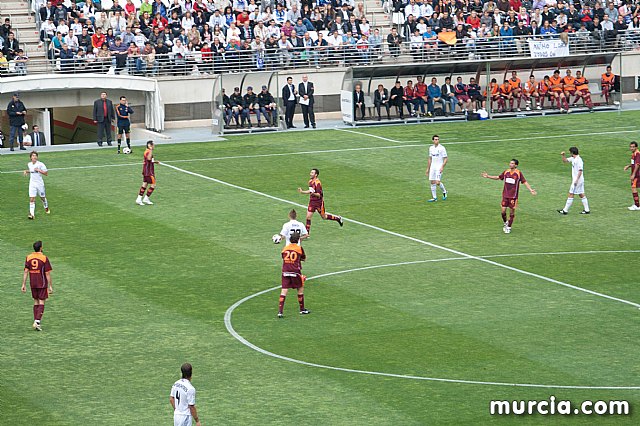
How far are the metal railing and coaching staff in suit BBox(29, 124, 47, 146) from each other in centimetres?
264

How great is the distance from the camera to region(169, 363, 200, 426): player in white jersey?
16812mm

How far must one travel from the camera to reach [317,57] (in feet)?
188

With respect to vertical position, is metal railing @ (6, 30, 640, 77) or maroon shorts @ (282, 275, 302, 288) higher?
metal railing @ (6, 30, 640, 77)

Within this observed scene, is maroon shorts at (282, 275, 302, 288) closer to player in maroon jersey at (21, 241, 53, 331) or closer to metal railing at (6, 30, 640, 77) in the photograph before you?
player in maroon jersey at (21, 241, 53, 331)

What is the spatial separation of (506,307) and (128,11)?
35682 millimetres

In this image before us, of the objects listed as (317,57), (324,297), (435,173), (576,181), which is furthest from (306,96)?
(324,297)

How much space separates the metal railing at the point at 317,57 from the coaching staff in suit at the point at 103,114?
3561 mm

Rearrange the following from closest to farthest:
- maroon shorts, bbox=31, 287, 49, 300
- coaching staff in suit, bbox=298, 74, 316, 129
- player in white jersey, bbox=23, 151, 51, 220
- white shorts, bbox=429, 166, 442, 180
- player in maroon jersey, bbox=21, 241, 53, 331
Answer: player in maroon jersey, bbox=21, 241, 53, 331 < maroon shorts, bbox=31, 287, 49, 300 < player in white jersey, bbox=23, 151, 51, 220 < white shorts, bbox=429, 166, 442, 180 < coaching staff in suit, bbox=298, 74, 316, 129

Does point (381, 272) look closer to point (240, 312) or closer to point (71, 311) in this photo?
point (240, 312)

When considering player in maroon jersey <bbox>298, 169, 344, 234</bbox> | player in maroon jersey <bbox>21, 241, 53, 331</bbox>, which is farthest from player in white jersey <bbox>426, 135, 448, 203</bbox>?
player in maroon jersey <bbox>21, 241, 53, 331</bbox>

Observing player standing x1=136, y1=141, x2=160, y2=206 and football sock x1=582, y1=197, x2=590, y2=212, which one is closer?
football sock x1=582, y1=197, x2=590, y2=212

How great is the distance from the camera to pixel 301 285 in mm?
24406

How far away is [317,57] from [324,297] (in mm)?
32406

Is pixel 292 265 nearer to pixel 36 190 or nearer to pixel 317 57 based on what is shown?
pixel 36 190
